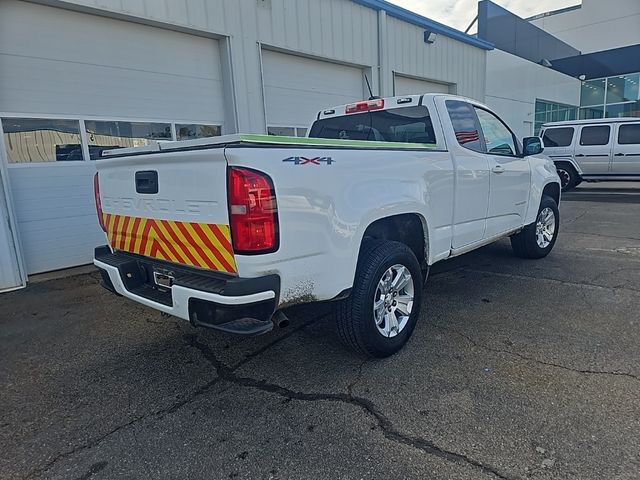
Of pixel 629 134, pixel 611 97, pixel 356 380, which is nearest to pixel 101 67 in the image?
pixel 356 380

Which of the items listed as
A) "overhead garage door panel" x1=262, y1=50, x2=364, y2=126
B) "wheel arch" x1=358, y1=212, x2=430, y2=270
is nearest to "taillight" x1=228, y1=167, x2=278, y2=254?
"wheel arch" x1=358, y1=212, x2=430, y2=270

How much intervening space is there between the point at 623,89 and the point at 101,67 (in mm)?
29548

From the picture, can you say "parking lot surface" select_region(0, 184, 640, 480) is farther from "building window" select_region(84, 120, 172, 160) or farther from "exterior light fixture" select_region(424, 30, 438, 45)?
"exterior light fixture" select_region(424, 30, 438, 45)

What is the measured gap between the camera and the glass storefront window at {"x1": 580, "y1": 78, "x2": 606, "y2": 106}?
25859mm

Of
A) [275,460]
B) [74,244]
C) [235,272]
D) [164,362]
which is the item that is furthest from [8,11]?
[275,460]

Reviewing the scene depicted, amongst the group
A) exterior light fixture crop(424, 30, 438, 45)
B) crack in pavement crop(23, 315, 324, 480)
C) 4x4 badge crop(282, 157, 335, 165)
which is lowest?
crack in pavement crop(23, 315, 324, 480)

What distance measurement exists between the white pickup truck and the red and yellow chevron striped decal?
0.01m

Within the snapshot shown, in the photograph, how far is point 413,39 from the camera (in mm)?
11234

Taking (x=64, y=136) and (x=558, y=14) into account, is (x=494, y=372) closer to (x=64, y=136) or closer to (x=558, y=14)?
(x=64, y=136)

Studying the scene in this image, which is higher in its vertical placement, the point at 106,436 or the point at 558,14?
the point at 558,14

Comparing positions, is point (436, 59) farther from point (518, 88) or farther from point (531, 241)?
point (518, 88)

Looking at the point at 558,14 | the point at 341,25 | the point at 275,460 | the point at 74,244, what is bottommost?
the point at 275,460

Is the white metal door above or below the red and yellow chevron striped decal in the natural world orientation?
below

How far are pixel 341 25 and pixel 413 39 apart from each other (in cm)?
293
